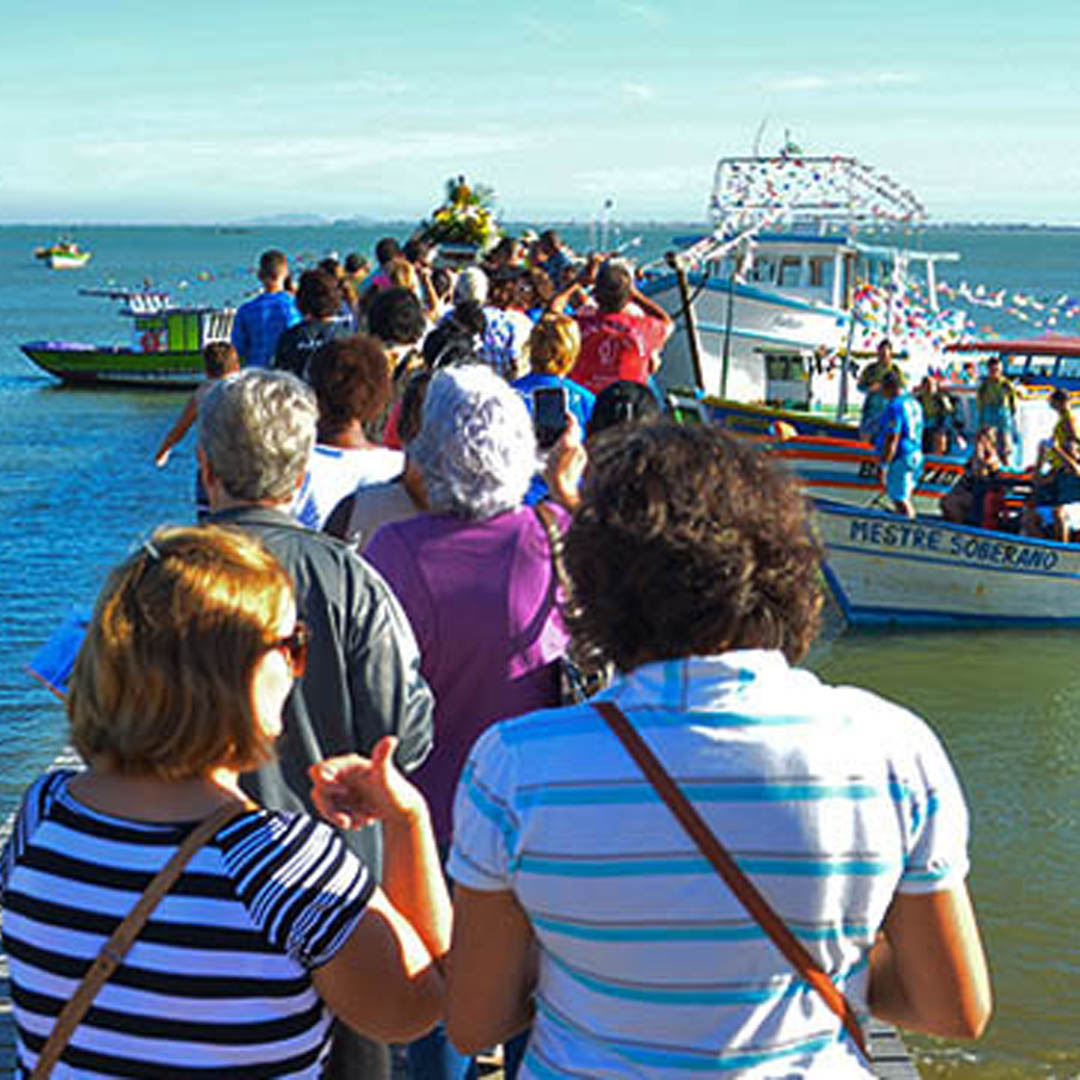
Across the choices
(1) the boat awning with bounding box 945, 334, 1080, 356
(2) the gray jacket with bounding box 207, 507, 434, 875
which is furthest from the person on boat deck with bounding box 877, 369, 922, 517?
(2) the gray jacket with bounding box 207, 507, 434, 875

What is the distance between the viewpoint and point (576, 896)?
197 cm

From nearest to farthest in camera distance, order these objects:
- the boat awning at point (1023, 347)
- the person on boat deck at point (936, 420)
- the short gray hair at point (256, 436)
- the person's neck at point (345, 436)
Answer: the short gray hair at point (256, 436)
the person's neck at point (345, 436)
the person on boat deck at point (936, 420)
the boat awning at point (1023, 347)

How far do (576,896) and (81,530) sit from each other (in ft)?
64.9

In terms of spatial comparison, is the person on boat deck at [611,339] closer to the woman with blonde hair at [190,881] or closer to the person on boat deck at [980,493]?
the woman with blonde hair at [190,881]

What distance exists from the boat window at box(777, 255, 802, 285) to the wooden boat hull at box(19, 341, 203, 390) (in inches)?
703

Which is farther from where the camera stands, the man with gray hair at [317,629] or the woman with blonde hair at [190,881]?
the man with gray hair at [317,629]

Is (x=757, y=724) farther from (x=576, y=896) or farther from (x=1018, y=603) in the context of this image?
(x=1018, y=603)

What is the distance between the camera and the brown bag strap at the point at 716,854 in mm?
1941

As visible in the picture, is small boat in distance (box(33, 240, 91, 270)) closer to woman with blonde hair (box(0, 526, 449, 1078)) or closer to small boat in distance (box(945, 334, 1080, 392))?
small boat in distance (box(945, 334, 1080, 392))

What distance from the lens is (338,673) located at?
3.04m

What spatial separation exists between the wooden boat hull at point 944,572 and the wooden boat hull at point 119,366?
984 inches

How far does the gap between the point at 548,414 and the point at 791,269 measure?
2079cm

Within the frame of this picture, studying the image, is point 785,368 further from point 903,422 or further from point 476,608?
point 476,608

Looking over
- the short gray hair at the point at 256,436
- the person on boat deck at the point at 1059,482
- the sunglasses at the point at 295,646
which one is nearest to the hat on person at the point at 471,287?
the short gray hair at the point at 256,436
